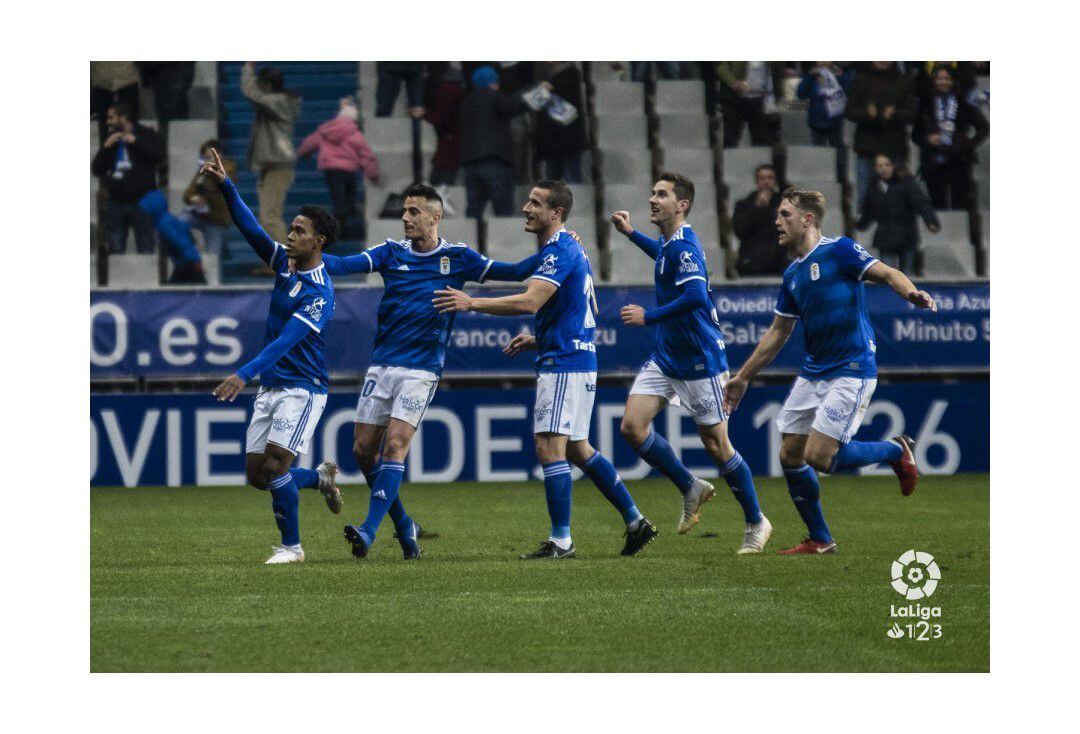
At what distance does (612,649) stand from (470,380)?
6274mm

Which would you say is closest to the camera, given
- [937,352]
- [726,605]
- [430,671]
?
[430,671]

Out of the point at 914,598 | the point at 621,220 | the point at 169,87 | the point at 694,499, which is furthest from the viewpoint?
the point at 169,87

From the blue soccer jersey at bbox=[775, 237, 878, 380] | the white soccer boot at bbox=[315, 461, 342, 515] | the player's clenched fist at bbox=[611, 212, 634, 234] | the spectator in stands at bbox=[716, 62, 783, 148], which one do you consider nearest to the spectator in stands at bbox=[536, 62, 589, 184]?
the spectator in stands at bbox=[716, 62, 783, 148]

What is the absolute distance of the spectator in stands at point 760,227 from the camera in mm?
10438

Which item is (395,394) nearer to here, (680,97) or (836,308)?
(836,308)

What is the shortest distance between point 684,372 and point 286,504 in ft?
6.72

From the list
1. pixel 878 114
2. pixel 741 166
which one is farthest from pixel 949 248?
pixel 878 114

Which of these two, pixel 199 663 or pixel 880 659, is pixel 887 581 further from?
pixel 199 663

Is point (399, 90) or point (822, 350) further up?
point (399, 90)

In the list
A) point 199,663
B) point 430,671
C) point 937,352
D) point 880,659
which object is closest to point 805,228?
point 880,659

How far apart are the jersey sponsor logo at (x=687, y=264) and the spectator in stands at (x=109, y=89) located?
2.76m

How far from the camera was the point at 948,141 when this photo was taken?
30.4 ft

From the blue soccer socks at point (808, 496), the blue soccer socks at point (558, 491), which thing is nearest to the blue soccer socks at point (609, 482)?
the blue soccer socks at point (558, 491)

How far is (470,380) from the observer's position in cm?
1166
